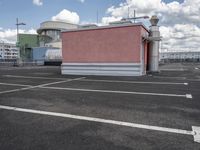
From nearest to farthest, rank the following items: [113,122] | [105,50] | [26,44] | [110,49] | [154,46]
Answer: [113,122], [110,49], [105,50], [154,46], [26,44]

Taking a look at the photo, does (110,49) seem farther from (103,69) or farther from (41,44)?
(41,44)

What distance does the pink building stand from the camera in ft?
51.5

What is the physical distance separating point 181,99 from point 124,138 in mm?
4199

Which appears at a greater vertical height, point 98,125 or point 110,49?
point 110,49

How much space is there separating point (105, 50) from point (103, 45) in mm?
451

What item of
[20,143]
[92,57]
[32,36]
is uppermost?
[32,36]

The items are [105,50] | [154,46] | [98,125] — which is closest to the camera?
[98,125]

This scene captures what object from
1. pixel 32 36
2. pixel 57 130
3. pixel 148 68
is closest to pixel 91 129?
pixel 57 130

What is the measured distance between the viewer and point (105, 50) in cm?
1667

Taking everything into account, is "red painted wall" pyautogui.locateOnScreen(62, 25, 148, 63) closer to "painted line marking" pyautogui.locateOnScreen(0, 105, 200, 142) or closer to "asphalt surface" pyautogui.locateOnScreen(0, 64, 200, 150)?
"asphalt surface" pyautogui.locateOnScreen(0, 64, 200, 150)

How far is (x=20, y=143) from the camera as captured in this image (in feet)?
11.7

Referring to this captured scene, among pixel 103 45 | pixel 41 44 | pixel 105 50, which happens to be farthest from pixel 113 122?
pixel 41 44

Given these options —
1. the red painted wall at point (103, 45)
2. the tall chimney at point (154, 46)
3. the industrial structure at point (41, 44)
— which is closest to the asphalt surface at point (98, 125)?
the red painted wall at point (103, 45)

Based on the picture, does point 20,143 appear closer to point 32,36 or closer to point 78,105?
point 78,105
